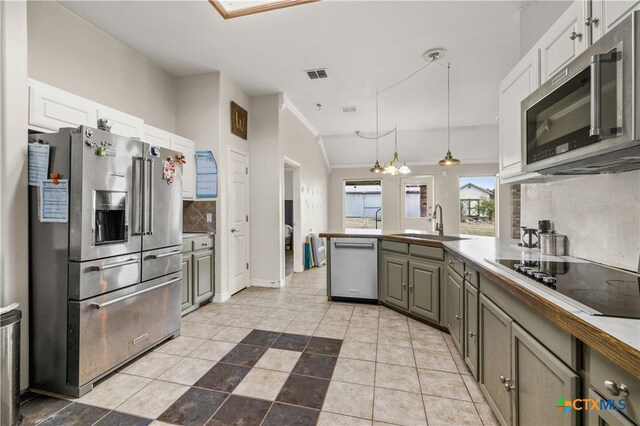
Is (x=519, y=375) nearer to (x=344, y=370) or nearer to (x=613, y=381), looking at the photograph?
(x=613, y=381)

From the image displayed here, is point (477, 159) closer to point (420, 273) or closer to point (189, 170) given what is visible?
point (420, 273)

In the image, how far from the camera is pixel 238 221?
4.21 meters

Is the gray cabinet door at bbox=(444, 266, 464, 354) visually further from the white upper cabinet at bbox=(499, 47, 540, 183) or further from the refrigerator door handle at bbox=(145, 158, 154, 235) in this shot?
the refrigerator door handle at bbox=(145, 158, 154, 235)

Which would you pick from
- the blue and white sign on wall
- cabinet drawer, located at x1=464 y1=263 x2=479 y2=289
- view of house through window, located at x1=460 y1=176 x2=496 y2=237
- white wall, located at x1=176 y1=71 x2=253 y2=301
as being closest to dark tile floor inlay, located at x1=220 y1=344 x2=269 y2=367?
white wall, located at x1=176 y1=71 x2=253 y2=301

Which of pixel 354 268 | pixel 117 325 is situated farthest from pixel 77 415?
pixel 354 268

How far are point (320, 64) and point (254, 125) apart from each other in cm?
150

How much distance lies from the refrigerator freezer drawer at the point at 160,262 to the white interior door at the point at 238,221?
4.18ft

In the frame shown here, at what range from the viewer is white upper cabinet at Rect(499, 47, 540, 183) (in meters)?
1.88

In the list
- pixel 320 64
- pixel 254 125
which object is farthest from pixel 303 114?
pixel 320 64

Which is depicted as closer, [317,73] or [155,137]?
[155,137]

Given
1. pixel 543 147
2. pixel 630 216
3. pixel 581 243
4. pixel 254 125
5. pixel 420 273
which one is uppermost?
pixel 254 125

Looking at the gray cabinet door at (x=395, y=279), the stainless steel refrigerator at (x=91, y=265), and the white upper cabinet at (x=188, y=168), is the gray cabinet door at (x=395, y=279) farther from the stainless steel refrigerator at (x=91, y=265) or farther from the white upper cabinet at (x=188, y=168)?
the white upper cabinet at (x=188, y=168)

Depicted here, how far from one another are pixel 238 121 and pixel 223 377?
131 inches

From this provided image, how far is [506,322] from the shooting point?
4.53ft
